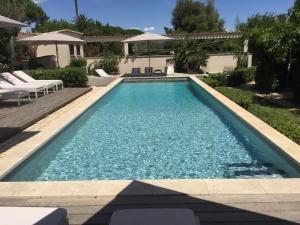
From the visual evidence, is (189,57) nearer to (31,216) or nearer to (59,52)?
(59,52)

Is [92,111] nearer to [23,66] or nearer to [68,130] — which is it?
[68,130]

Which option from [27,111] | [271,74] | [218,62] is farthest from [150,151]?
[218,62]

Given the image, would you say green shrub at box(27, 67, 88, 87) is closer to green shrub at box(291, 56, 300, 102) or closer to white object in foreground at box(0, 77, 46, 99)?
white object in foreground at box(0, 77, 46, 99)

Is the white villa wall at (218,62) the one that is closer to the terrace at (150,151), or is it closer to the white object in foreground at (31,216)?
the terrace at (150,151)

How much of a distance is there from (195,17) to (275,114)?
1549 inches

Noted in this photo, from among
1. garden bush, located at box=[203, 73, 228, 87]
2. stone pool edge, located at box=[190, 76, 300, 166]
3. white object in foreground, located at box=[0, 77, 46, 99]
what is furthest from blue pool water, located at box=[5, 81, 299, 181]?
garden bush, located at box=[203, 73, 228, 87]

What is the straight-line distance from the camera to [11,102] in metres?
11.4

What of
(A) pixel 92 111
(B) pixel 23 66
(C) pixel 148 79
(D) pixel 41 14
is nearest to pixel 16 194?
(A) pixel 92 111

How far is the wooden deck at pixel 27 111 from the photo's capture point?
7.72m

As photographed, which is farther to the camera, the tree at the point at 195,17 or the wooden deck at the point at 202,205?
the tree at the point at 195,17

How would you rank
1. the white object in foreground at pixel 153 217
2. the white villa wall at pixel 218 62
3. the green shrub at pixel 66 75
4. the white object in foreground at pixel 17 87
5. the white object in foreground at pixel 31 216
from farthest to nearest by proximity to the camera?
the white villa wall at pixel 218 62 → the green shrub at pixel 66 75 → the white object in foreground at pixel 17 87 → the white object in foreground at pixel 31 216 → the white object in foreground at pixel 153 217

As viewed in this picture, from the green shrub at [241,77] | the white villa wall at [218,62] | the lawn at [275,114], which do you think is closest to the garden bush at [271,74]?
the lawn at [275,114]

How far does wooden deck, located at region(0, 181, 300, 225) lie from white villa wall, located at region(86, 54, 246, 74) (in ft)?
66.2

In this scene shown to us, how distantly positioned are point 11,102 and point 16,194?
7.80 metres
